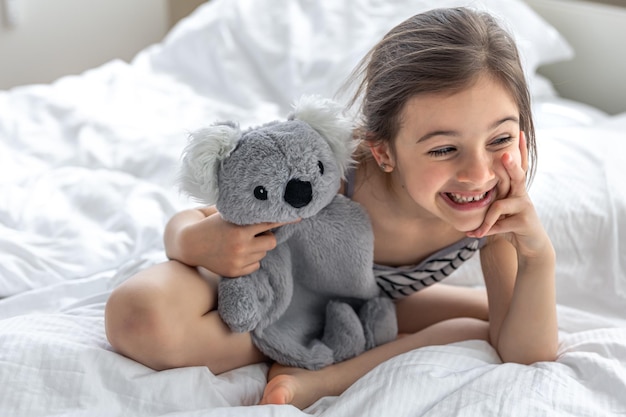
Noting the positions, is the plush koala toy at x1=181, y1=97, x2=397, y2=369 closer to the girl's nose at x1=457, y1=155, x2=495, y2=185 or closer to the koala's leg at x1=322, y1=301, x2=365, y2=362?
the koala's leg at x1=322, y1=301, x2=365, y2=362

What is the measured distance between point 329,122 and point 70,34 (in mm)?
1786

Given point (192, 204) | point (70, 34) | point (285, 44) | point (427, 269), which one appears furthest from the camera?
point (70, 34)

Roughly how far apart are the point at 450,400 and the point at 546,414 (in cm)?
11

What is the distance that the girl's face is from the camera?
3.19 feet

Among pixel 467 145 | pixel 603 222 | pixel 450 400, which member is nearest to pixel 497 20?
pixel 467 145

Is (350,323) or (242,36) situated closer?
(350,323)

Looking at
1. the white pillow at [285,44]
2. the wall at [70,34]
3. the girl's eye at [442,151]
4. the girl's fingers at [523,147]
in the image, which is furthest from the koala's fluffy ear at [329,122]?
the wall at [70,34]

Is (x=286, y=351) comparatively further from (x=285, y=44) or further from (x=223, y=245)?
(x=285, y=44)

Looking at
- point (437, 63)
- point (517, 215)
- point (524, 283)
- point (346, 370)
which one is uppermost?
point (437, 63)

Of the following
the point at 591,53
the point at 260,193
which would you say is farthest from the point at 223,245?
the point at 591,53

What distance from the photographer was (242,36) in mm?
1903

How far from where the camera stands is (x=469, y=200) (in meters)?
1.02

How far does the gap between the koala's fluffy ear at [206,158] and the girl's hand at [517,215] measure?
1.08ft

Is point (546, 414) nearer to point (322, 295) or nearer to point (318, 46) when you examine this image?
point (322, 295)
